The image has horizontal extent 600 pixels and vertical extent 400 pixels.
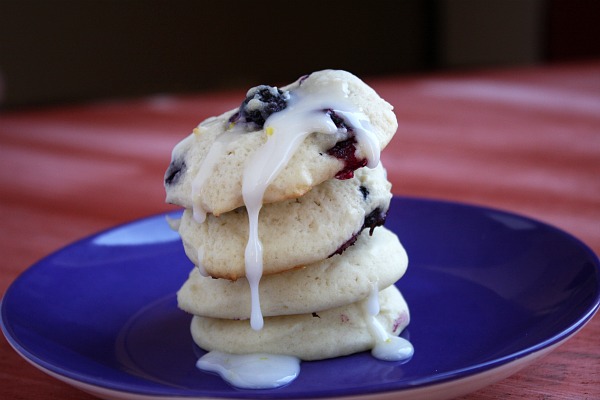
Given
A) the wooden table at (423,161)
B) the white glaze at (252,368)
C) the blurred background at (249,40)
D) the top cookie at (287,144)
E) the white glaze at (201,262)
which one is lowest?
the blurred background at (249,40)

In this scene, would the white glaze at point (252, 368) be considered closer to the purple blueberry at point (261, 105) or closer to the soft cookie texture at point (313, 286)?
the soft cookie texture at point (313, 286)

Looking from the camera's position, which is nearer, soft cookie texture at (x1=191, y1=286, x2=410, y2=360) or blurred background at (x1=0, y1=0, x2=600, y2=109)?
soft cookie texture at (x1=191, y1=286, x2=410, y2=360)

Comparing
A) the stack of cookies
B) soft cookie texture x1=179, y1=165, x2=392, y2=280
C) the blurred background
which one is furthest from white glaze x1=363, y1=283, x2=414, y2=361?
the blurred background

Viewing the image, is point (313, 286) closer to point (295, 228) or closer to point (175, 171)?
point (295, 228)

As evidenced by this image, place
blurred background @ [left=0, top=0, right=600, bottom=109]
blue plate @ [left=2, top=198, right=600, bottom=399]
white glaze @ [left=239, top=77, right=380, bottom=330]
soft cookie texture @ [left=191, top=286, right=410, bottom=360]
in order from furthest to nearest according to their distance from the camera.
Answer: blurred background @ [left=0, top=0, right=600, bottom=109] < soft cookie texture @ [left=191, top=286, right=410, bottom=360] < white glaze @ [left=239, top=77, right=380, bottom=330] < blue plate @ [left=2, top=198, right=600, bottom=399]

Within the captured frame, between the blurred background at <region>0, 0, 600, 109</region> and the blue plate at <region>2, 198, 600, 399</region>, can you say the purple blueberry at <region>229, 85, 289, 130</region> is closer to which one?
the blue plate at <region>2, 198, 600, 399</region>


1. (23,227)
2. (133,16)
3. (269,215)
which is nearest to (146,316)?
(269,215)

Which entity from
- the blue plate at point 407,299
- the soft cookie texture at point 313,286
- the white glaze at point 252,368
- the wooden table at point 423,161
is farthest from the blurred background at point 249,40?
the white glaze at point 252,368
